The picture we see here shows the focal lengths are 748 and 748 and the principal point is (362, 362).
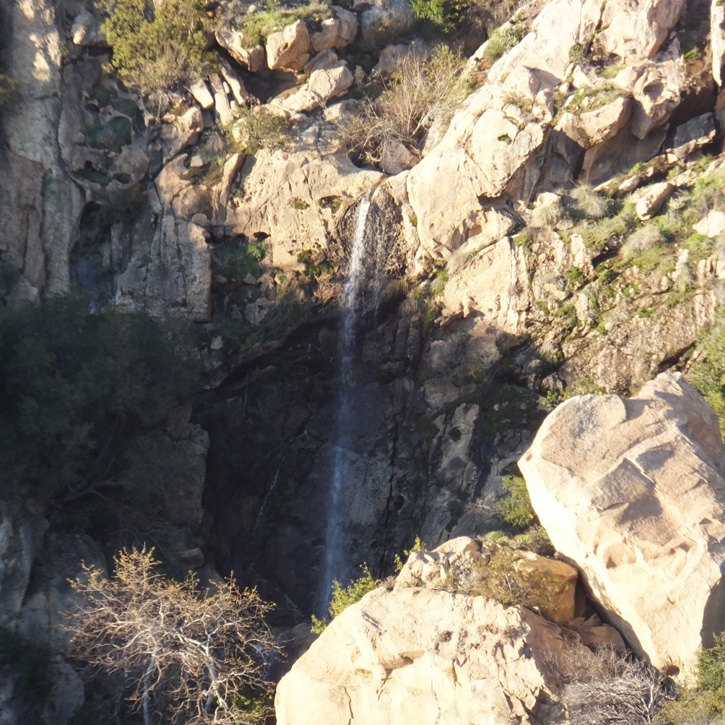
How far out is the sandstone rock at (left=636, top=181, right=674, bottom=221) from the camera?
1576 cm

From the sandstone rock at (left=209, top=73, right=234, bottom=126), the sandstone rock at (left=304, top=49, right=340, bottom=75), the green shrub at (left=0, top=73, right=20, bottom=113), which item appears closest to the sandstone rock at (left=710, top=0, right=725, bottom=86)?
the sandstone rock at (left=304, top=49, right=340, bottom=75)

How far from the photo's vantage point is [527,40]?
704 inches

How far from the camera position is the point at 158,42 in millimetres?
19734

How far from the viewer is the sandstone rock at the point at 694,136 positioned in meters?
16.3

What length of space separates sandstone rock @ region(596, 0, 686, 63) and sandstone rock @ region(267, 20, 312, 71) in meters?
7.69

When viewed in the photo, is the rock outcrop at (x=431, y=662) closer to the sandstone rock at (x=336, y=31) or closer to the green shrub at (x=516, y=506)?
the green shrub at (x=516, y=506)

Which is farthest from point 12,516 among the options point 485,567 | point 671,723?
point 671,723

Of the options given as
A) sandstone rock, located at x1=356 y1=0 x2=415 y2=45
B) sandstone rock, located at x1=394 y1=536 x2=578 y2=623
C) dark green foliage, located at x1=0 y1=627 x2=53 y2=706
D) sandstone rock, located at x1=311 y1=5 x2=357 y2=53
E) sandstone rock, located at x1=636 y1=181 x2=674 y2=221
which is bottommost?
dark green foliage, located at x1=0 y1=627 x2=53 y2=706

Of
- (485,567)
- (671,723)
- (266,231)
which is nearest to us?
(671,723)

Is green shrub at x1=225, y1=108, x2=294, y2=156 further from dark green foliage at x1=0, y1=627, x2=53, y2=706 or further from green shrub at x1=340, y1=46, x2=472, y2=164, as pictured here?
dark green foliage at x1=0, y1=627, x2=53, y2=706

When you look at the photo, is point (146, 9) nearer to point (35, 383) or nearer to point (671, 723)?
point (35, 383)

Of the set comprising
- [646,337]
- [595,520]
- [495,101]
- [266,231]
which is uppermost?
[495,101]

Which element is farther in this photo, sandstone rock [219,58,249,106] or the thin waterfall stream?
sandstone rock [219,58,249,106]

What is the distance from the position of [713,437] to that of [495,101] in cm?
989
